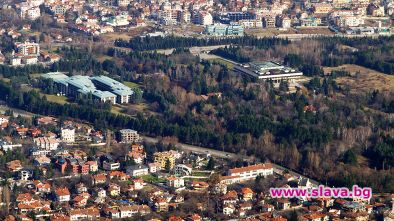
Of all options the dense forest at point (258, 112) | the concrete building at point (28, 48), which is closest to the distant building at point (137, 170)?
the dense forest at point (258, 112)

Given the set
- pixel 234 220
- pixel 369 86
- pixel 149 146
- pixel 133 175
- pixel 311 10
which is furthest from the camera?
pixel 311 10

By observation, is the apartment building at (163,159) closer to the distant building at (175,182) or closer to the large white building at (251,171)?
the distant building at (175,182)

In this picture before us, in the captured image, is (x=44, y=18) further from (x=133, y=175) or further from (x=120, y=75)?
(x=133, y=175)

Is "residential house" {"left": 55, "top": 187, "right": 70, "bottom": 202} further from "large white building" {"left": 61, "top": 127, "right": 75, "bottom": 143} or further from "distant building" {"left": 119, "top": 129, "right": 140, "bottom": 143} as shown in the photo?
Answer: "distant building" {"left": 119, "top": 129, "right": 140, "bottom": 143}

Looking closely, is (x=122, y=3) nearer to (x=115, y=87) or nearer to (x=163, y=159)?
(x=115, y=87)

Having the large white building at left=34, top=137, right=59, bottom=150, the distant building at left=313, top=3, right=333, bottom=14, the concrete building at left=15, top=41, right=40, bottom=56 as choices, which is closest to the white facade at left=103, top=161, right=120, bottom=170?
the large white building at left=34, top=137, right=59, bottom=150

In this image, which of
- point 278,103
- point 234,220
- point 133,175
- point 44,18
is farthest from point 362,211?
point 44,18
